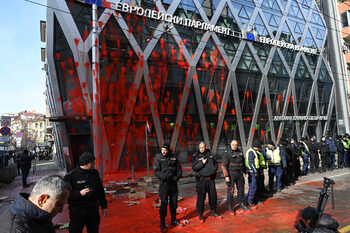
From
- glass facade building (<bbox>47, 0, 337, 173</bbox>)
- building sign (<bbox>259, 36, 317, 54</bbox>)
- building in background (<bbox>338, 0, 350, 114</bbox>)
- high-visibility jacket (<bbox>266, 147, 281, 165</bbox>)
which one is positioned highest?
building in background (<bbox>338, 0, 350, 114</bbox>)

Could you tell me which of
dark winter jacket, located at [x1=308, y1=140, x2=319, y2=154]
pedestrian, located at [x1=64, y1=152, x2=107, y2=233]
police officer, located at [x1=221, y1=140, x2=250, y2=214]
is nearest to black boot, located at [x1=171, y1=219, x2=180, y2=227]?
police officer, located at [x1=221, y1=140, x2=250, y2=214]

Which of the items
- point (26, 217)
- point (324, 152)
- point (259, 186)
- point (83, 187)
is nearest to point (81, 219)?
point (83, 187)

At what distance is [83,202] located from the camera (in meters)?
3.78

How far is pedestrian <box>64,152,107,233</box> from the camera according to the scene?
375 centimetres

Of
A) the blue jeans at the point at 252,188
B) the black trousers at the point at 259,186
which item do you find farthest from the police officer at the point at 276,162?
the blue jeans at the point at 252,188

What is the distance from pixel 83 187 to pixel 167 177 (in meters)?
2.08

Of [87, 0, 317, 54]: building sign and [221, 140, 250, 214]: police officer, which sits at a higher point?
[87, 0, 317, 54]: building sign

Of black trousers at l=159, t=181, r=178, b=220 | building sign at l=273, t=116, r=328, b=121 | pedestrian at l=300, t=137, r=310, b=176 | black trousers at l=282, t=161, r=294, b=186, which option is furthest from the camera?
building sign at l=273, t=116, r=328, b=121

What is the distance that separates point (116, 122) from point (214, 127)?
8.04m

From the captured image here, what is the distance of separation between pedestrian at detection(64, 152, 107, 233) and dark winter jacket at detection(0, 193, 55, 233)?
1864 mm

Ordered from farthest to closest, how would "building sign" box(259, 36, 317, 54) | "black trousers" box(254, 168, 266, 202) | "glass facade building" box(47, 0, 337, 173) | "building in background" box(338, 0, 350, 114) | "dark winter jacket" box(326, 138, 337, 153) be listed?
"building in background" box(338, 0, 350, 114) → "building sign" box(259, 36, 317, 54) → "glass facade building" box(47, 0, 337, 173) → "dark winter jacket" box(326, 138, 337, 153) → "black trousers" box(254, 168, 266, 202)

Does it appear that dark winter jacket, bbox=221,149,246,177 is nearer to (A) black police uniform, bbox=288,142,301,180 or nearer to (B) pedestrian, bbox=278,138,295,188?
(B) pedestrian, bbox=278,138,295,188

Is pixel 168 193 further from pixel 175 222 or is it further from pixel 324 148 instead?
pixel 324 148

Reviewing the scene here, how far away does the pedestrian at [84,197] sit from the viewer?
375 centimetres
